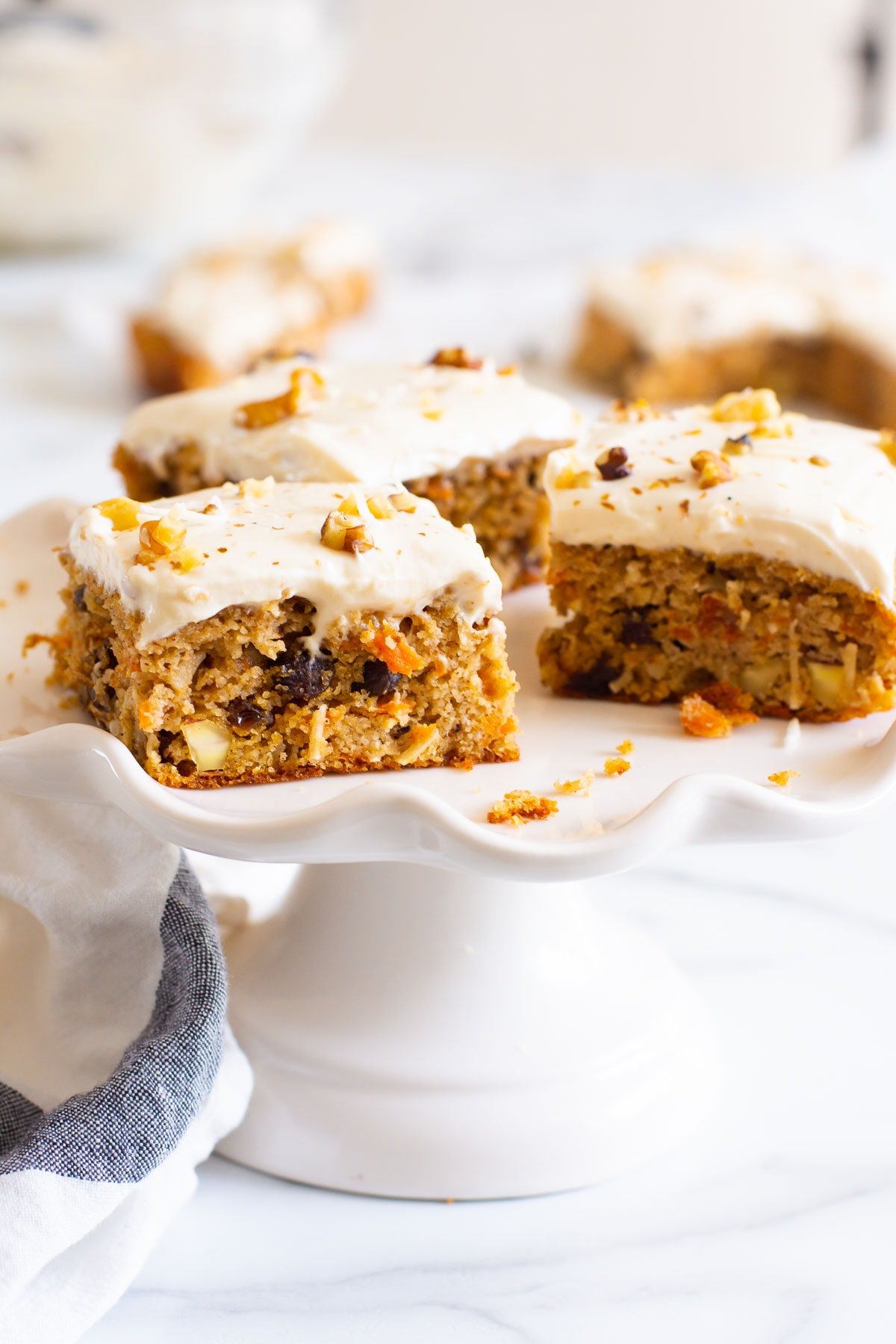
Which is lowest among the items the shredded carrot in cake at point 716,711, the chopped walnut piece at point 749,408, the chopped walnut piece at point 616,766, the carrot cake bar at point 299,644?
the shredded carrot in cake at point 716,711

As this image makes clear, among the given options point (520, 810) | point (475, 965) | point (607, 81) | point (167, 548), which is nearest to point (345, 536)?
point (167, 548)

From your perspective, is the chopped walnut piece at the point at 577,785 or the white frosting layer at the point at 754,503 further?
the white frosting layer at the point at 754,503

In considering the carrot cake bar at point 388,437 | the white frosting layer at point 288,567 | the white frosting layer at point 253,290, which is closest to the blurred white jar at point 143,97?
the white frosting layer at point 253,290

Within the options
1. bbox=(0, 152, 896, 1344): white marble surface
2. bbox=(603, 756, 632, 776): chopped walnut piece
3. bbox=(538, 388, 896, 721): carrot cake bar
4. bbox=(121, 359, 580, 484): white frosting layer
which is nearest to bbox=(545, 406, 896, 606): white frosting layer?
bbox=(538, 388, 896, 721): carrot cake bar

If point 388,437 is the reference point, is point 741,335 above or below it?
below

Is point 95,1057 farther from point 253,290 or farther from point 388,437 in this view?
point 253,290

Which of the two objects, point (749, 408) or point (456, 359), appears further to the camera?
point (456, 359)

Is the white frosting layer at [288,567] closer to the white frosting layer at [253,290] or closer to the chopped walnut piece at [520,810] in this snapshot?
the chopped walnut piece at [520,810]
